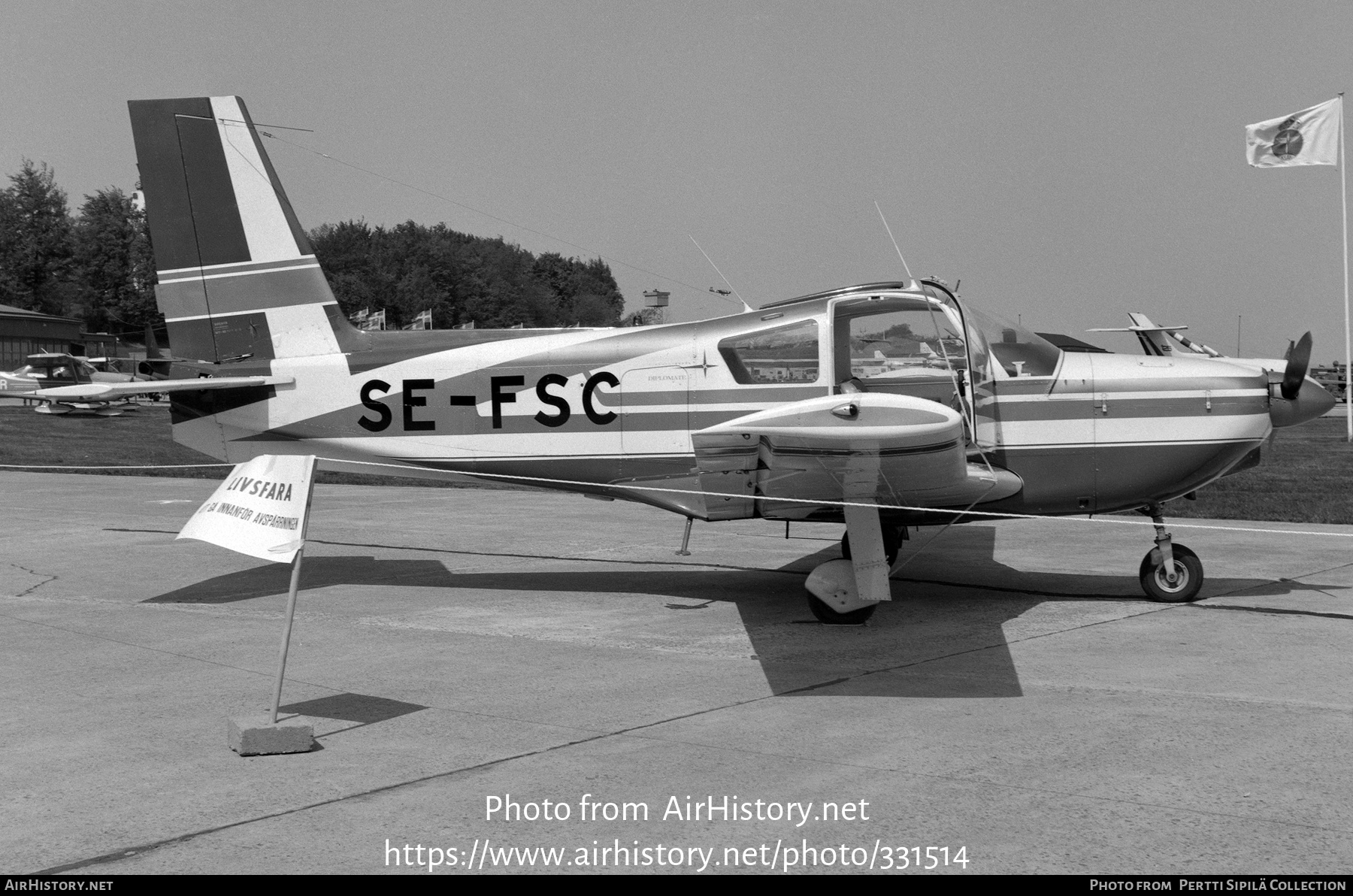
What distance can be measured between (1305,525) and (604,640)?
9.09 meters

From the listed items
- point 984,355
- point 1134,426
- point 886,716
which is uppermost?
point 984,355

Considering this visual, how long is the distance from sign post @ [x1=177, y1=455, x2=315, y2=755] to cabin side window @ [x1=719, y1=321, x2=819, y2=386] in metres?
3.75

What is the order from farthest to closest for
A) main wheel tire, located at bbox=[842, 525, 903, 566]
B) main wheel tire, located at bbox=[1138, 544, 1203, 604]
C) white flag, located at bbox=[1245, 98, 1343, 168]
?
1. white flag, located at bbox=[1245, 98, 1343, 168]
2. main wheel tire, located at bbox=[842, 525, 903, 566]
3. main wheel tire, located at bbox=[1138, 544, 1203, 604]

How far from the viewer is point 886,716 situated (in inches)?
216

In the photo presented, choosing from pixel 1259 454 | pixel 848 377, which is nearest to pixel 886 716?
pixel 848 377

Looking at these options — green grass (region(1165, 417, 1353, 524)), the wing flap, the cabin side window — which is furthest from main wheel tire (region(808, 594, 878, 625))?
green grass (region(1165, 417, 1353, 524))

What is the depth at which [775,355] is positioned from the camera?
27.7 feet

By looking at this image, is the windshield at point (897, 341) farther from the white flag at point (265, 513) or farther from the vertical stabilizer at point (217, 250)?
the white flag at point (265, 513)

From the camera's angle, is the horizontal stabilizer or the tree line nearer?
the horizontal stabilizer

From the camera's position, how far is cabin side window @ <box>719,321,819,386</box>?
27.5 feet

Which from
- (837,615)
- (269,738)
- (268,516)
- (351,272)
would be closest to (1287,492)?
(837,615)

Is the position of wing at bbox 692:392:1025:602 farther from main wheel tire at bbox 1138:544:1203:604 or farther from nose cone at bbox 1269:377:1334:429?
nose cone at bbox 1269:377:1334:429
